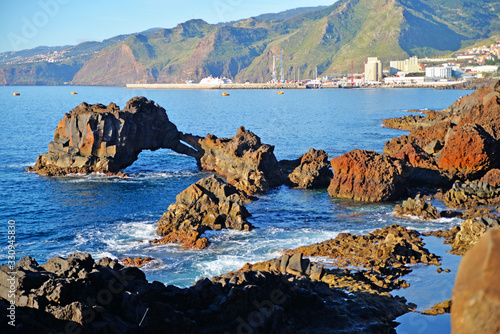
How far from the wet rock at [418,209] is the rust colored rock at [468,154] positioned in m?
8.99

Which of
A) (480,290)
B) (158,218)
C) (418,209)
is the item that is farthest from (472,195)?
(480,290)

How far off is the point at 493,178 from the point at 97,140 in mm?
32388

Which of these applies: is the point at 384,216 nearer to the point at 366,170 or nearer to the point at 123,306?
the point at 366,170

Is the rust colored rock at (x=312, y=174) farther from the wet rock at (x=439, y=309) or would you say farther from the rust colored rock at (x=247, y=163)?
the wet rock at (x=439, y=309)

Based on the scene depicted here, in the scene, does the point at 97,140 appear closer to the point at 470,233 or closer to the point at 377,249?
the point at 377,249

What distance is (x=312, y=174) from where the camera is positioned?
42.8 meters

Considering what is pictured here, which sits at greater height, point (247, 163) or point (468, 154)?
point (468, 154)

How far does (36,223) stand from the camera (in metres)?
34.2

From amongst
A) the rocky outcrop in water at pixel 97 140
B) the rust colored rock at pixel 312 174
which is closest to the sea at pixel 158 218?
the rust colored rock at pixel 312 174

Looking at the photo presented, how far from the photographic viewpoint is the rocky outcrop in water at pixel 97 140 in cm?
4828

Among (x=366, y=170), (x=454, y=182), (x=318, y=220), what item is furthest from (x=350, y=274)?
(x=454, y=182)

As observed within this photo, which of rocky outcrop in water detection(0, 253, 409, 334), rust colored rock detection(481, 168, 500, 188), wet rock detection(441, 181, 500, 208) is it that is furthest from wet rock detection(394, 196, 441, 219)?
rocky outcrop in water detection(0, 253, 409, 334)

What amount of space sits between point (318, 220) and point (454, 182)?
42.2ft

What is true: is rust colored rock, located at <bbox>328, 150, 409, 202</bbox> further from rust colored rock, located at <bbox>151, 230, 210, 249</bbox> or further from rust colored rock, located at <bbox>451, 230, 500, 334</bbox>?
rust colored rock, located at <bbox>451, 230, 500, 334</bbox>
